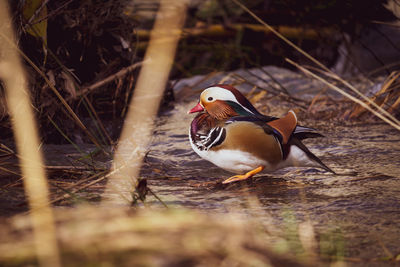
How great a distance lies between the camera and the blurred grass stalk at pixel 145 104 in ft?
7.37

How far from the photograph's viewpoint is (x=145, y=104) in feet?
14.8

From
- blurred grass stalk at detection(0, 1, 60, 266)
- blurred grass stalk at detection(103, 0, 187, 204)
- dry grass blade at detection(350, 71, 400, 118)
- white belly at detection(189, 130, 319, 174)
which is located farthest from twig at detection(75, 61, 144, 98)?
dry grass blade at detection(350, 71, 400, 118)

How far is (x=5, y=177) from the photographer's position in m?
2.30

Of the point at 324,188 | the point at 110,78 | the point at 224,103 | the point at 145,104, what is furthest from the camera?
the point at 145,104

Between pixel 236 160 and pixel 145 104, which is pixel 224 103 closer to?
pixel 236 160

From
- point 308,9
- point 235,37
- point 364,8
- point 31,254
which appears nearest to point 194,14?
point 235,37

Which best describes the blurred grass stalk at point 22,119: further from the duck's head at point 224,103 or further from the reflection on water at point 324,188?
the duck's head at point 224,103

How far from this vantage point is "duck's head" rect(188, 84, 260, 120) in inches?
102

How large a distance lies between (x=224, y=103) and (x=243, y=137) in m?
0.25

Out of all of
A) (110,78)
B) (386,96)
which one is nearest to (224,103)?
(110,78)

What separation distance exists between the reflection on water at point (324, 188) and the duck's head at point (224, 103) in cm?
32

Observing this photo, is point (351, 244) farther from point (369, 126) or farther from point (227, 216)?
point (369, 126)

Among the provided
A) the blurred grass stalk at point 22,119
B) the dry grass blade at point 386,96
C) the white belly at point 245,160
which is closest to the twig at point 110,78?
the blurred grass stalk at point 22,119

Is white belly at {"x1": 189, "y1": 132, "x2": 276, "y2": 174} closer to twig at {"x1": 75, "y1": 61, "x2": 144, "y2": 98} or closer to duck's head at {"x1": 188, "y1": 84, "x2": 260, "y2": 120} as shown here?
duck's head at {"x1": 188, "y1": 84, "x2": 260, "y2": 120}
